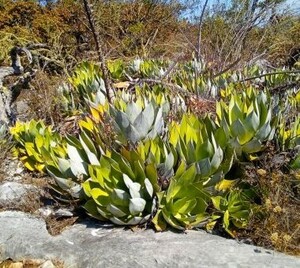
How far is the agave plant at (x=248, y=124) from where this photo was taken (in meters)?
2.68

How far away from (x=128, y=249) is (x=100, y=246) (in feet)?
0.56

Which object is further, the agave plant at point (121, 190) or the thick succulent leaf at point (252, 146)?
the thick succulent leaf at point (252, 146)

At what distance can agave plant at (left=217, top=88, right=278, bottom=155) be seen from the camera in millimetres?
2676

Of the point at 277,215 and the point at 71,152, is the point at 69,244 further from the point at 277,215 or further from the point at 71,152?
the point at 277,215

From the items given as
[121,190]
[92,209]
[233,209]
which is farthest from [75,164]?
[233,209]

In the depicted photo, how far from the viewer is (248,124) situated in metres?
2.71

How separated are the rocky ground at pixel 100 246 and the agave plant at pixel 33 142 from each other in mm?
713

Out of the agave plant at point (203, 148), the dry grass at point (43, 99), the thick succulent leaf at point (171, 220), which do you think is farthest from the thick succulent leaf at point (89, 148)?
the dry grass at point (43, 99)

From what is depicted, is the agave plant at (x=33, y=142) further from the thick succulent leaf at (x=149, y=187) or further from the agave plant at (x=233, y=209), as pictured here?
the agave plant at (x=233, y=209)

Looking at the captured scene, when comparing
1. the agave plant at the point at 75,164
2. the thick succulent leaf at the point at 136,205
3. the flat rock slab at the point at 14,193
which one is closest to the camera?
the thick succulent leaf at the point at 136,205

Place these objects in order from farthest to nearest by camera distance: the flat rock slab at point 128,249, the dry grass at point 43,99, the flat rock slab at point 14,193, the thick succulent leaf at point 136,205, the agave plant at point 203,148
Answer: the dry grass at point 43,99 < the flat rock slab at point 14,193 < the agave plant at point 203,148 < the thick succulent leaf at point 136,205 < the flat rock slab at point 128,249

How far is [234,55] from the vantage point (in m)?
5.41

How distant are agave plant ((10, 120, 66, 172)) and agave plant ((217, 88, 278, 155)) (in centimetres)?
136

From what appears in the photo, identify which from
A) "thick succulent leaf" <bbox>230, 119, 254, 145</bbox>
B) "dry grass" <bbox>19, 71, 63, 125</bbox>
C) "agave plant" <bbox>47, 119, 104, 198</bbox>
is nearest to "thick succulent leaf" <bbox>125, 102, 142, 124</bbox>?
"agave plant" <bbox>47, 119, 104, 198</bbox>
